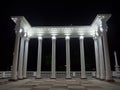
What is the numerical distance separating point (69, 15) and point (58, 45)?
281 inches

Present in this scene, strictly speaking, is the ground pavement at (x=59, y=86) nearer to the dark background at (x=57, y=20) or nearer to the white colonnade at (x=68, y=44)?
the white colonnade at (x=68, y=44)

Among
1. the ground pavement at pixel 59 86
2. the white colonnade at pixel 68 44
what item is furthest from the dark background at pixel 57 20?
the ground pavement at pixel 59 86

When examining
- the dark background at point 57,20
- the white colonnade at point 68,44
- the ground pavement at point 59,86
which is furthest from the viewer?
the white colonnade at point 68,44

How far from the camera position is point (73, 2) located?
14.4 m

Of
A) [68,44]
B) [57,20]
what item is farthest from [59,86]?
[57,20]

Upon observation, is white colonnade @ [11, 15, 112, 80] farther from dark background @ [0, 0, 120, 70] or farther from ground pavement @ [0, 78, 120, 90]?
ground pavement @ [0, 78, 120, 90]

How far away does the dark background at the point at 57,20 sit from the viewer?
14.5m

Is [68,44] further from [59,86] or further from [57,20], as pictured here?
[59,86]

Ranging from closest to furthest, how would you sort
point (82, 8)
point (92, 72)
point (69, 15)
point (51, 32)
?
point (82, 8), point (69, 15), point (51, 32), point (92, 72)

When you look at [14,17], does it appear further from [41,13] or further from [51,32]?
[51,32]

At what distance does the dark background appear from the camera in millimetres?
14547

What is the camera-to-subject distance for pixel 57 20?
59.5 ft

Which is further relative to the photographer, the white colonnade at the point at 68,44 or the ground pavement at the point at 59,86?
the white colonnade at the point at 68,44

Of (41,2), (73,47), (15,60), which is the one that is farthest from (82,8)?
(15,60)
